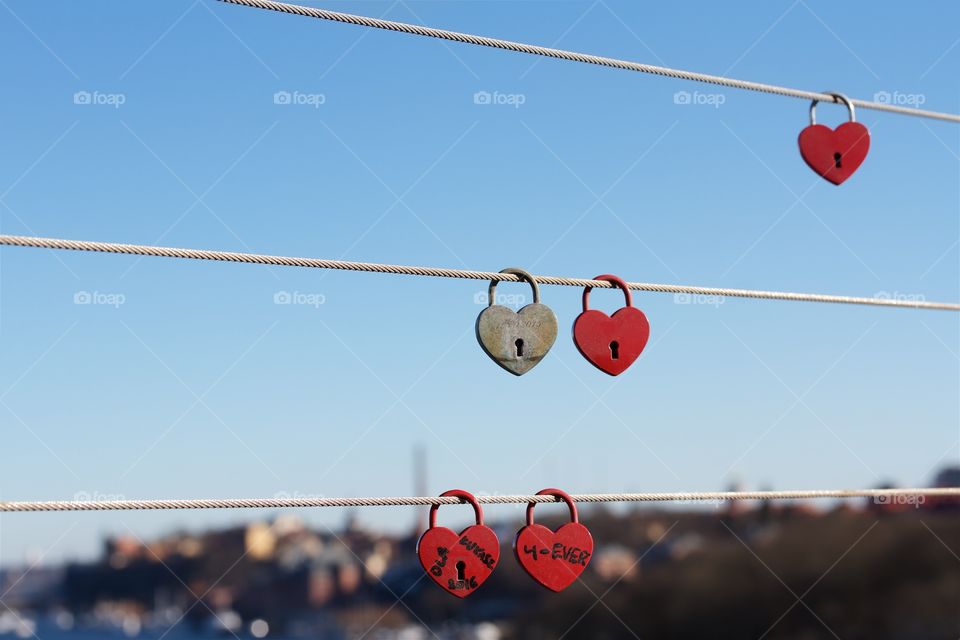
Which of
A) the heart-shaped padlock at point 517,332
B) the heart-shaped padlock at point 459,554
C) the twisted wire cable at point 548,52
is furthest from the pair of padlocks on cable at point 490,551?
the twisted wire cable at point 548,52

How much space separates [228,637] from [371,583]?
29119 mm

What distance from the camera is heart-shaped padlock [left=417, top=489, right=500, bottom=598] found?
3.35m

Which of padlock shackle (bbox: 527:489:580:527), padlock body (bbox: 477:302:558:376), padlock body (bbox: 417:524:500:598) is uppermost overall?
padlock body (bbox: 477:302:558:376)

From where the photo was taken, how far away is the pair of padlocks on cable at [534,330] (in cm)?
350

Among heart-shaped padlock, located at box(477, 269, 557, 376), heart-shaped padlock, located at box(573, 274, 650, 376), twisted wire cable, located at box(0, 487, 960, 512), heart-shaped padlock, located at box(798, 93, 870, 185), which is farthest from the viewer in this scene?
heart-shaped padlock, located at box(798, 93, 870, 185)

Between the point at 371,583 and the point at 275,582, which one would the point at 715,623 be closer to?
the point at 371,583

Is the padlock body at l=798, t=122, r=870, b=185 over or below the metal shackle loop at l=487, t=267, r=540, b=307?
over

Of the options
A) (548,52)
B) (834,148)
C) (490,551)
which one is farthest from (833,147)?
(490,551)

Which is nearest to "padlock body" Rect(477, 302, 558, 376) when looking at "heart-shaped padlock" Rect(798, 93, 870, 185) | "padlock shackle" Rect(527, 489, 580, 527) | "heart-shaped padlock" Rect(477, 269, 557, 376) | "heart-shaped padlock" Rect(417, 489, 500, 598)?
"heart-shaped padlock" Rect(477, 269, 557, 376)

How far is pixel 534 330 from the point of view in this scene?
3.56 metres

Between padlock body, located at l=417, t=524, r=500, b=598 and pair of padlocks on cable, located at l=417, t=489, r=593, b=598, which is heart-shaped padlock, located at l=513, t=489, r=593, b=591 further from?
padlock body, located at l=417, t=524, r=500, b=598

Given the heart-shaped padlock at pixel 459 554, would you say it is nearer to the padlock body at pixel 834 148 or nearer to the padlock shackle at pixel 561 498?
the padlock shackle at pixel 561 498

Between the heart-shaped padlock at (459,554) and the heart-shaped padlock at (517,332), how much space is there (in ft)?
Answer: 1.61

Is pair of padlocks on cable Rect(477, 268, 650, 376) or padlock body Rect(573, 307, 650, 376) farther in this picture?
padlock body Rect(573, 307, 650, 376)
